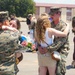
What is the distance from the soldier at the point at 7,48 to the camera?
5.37m

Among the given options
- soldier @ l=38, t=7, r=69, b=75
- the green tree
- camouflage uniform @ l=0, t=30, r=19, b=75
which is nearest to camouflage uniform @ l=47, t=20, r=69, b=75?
soldier @ l=38, t=7, r=69, b=75

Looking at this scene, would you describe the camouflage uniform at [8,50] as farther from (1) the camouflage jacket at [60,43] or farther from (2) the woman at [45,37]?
(1) the camouflage jacket at [60,43]

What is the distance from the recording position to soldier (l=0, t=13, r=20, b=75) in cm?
537

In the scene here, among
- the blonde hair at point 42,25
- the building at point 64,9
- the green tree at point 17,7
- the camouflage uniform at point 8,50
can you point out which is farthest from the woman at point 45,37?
the building at point 64,9

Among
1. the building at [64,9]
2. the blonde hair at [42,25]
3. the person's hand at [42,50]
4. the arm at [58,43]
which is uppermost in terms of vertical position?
the blonde hair at [42,25]

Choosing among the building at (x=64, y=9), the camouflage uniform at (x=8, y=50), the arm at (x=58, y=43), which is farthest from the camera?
the building at (x=64, y=9)

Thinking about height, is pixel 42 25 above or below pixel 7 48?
above

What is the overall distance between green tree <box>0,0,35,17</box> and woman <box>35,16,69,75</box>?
292 ft

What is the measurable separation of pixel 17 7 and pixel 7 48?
303 ft

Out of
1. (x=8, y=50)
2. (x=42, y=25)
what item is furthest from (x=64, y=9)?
(x=8, y=50)

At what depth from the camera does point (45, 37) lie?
20.1ft

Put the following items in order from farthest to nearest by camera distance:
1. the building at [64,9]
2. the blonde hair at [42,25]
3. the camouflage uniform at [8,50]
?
the building at [64,9]
the blonde hair at [42,25]
the camouflage uniform at [8,50]

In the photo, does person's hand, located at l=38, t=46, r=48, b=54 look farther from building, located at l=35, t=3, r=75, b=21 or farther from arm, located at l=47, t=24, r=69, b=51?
building, located at l=35, t=3, r=75, b=21

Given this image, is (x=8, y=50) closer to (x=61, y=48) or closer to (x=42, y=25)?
(x=42, y=25)
